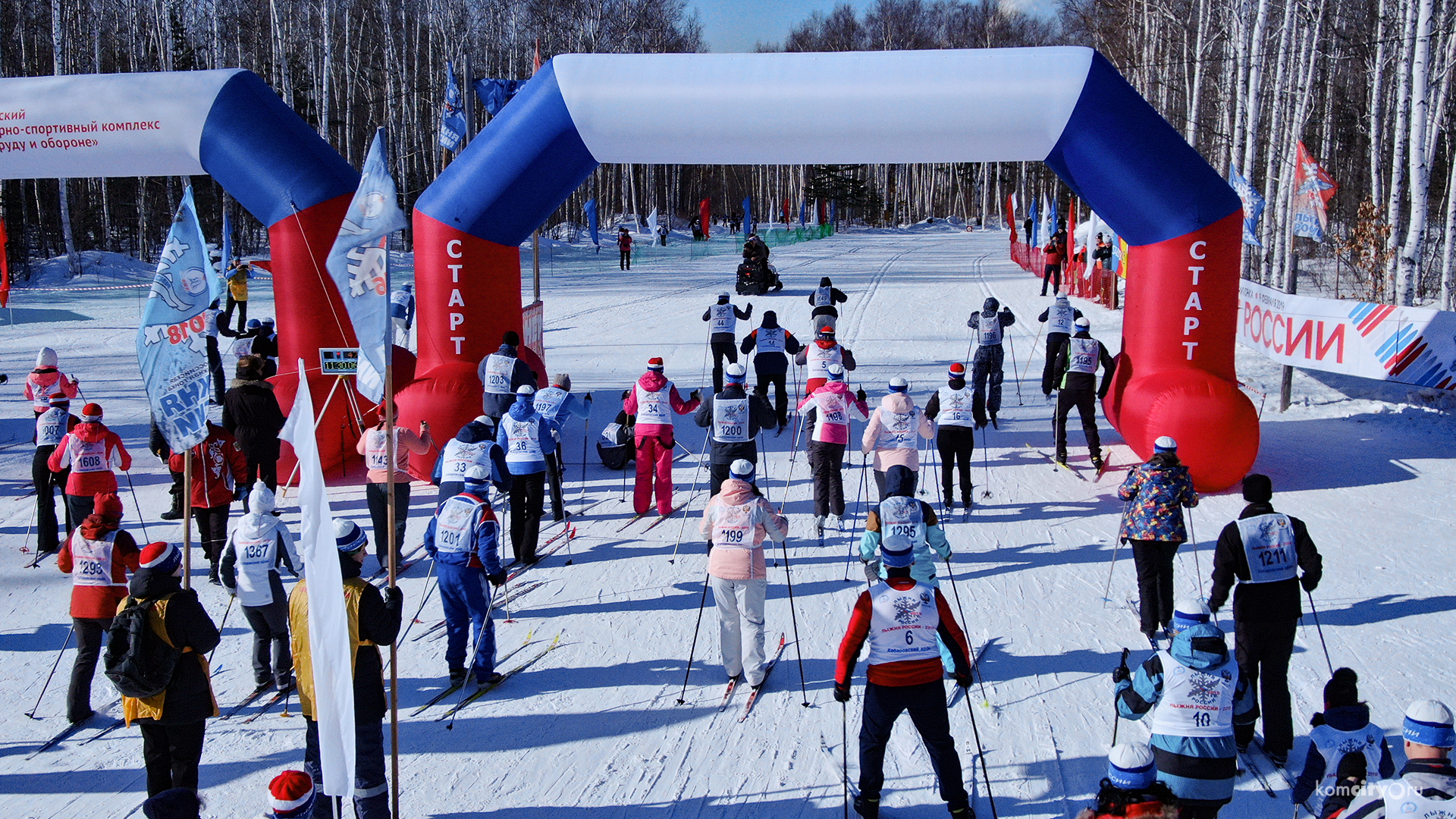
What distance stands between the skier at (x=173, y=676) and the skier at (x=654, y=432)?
4.53m

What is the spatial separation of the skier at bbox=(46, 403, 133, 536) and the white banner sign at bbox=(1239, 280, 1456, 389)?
11.7 m

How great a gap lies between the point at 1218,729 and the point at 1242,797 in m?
0.99

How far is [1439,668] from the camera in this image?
597cm

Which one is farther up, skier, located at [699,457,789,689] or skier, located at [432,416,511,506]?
skier, located at [432,416,511,506]

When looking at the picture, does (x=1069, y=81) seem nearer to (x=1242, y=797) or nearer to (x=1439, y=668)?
(x=1439, y=668)

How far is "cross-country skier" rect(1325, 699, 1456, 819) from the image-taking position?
3.11 metres

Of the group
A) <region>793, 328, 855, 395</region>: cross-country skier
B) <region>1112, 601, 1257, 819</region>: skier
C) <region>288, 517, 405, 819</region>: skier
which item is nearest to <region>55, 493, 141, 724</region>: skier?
<region>288, 517, 405, 819</region>: skier

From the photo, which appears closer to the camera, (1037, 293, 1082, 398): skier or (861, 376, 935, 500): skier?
(861, 376, 935, 500): skier

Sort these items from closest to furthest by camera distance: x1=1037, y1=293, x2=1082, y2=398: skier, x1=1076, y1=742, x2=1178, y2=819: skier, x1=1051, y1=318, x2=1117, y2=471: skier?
Result: 1. x1=1076, y1=742, x2=1178, y2=819: skier
2. x1=1051, y1=318, x2=1117, y2=471: skier
3. x1=1037, y1=293, x2=1082, y2=398: skier

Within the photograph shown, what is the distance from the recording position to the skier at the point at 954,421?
8.55 m

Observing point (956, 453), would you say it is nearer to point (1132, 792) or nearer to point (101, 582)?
point (1132, 792)

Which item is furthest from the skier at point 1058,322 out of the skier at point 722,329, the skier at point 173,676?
the skier at point 173,676

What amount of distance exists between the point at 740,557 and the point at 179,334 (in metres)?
3.45

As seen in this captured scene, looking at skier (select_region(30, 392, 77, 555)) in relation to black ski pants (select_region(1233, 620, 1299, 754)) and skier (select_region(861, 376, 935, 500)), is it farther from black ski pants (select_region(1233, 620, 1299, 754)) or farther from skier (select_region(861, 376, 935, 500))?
black ski pants (select_region(1233, 620, 1299, 754))
